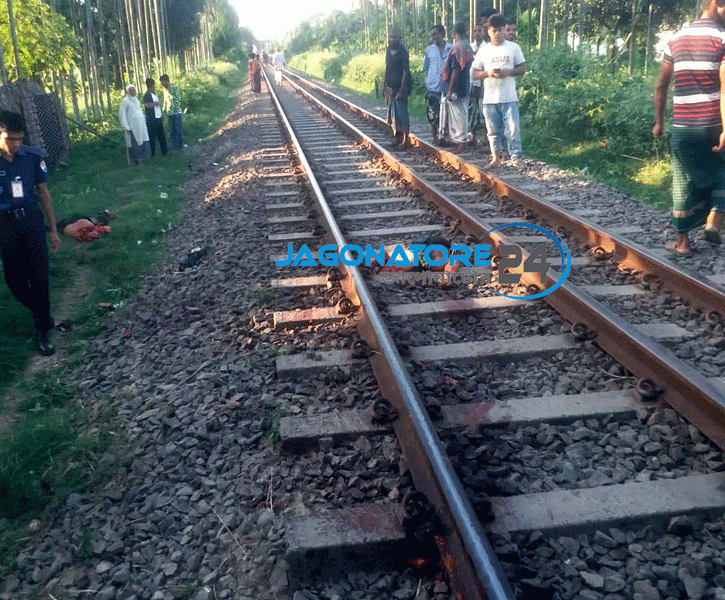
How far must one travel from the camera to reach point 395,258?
5812 millimetres

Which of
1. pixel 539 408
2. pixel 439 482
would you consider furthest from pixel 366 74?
pixel 439 482

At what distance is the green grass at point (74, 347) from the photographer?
10.7 ft

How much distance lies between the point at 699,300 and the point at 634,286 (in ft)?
1.78

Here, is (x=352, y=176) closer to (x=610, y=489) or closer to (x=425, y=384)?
(x=425, y=384)

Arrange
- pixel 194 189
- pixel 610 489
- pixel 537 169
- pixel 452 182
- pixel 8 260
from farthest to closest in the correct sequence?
pixel 194 189
pixel 537 169
pixel 452 182
pixel 8 260
pixel 610 489

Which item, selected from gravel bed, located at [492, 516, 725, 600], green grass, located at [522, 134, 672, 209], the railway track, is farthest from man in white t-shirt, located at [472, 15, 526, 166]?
gravel bed, located at [492, 516, 725, 600]

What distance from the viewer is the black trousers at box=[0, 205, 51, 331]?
4.93 m

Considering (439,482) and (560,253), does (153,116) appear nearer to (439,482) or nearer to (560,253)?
(560,253)

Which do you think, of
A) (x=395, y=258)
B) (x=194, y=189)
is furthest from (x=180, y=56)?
(x=395, y=258)

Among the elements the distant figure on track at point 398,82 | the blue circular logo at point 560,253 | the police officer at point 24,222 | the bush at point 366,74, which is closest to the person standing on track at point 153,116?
the distant figure on track at point 398,82

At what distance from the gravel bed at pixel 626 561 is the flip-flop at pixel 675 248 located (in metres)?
3.51

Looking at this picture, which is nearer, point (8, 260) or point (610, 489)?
point (610, 489)

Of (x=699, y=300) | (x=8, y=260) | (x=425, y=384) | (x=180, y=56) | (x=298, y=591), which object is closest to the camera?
(x=298, y=591)

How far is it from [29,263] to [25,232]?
0.81ft
